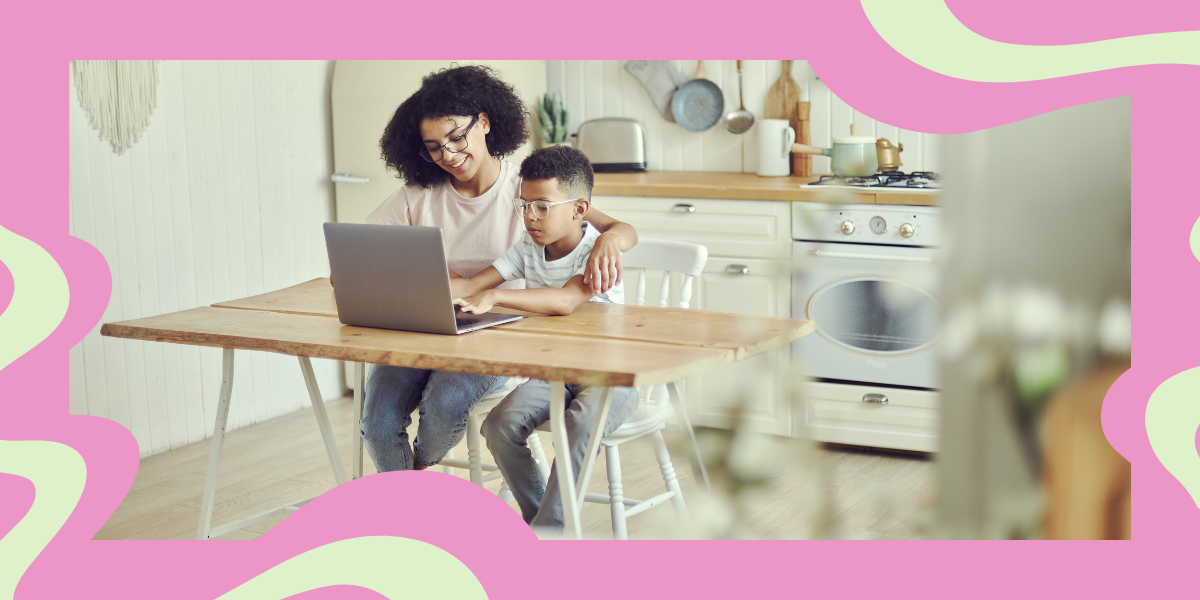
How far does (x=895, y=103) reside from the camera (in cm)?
71

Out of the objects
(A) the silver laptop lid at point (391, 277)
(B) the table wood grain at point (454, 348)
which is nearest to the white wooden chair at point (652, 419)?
(B) the table wood grain at point (454, 348)

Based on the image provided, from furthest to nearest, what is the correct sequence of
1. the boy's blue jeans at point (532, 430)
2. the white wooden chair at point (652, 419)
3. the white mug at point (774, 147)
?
the white mug at point (774, 147), the white wooden chair at point (652, 419), the boy's blue jeans at point (532, 430)

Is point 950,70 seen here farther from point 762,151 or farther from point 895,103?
point 762,151

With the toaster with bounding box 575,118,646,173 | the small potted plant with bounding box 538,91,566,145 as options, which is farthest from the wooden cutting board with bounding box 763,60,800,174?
the small potted plant with bounding box 538,91,566,145

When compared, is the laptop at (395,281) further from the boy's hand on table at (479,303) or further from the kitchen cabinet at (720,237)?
the kitchen cabinet at (720,237)

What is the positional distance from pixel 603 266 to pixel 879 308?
106 cm

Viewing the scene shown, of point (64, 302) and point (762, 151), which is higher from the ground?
point (762, 151)

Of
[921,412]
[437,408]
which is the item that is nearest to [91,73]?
[437,408]

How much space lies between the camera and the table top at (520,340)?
1.35m

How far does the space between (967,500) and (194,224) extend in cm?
292

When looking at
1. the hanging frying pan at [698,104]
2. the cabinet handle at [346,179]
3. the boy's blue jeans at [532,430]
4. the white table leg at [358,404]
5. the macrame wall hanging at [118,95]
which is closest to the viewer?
the boy's blue jeans at [532,430]

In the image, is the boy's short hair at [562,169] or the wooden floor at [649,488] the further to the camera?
the boy's short hair at [562,169]

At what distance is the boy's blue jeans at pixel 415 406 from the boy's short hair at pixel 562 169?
0.43m

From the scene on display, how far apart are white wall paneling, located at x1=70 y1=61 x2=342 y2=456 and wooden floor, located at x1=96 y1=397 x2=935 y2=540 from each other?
15 centimetres
